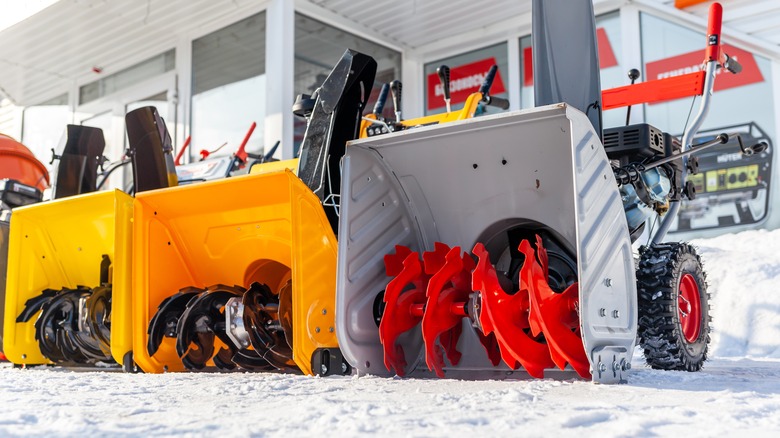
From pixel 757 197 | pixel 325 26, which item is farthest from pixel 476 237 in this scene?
pixel 325 26

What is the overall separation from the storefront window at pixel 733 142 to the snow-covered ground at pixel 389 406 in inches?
169

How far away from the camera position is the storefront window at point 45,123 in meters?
11.9

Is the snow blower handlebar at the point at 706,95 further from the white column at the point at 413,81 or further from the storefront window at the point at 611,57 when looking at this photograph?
the white column at the point at 413,81

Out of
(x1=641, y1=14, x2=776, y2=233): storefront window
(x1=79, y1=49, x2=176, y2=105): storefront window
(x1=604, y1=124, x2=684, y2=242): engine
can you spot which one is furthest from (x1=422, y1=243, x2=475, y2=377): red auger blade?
(x1=79, y1=49, x2=176, y2=105): storefront window

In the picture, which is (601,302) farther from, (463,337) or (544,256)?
(463,337)

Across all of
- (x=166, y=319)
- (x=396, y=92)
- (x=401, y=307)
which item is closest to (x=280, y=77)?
(x=396, y=92)

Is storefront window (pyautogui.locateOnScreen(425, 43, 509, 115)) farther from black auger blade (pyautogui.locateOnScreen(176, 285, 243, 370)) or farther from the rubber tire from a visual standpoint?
the rubber tire

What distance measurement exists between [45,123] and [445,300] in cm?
1109

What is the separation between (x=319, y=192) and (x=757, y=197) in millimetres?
5003

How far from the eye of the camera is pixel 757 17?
6.89 metres

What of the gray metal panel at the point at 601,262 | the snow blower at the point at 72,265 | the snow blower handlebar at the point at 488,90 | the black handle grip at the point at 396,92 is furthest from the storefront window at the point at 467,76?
the gray metal panel at the point at 601,262

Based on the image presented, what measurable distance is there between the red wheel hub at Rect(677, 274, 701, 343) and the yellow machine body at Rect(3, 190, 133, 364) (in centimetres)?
244

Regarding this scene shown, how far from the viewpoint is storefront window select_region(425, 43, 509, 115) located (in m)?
8.85

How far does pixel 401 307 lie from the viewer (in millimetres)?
2871
